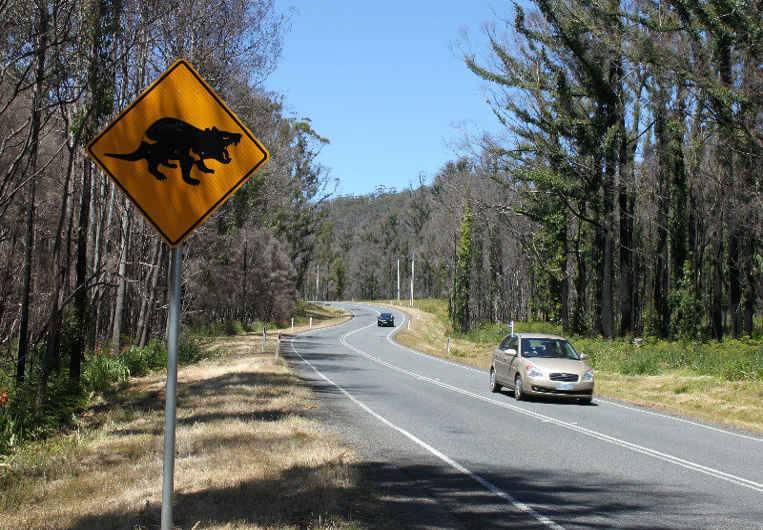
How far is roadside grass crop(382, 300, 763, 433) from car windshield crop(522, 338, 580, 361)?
224 centimetres

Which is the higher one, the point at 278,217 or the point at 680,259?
the point at 278,217

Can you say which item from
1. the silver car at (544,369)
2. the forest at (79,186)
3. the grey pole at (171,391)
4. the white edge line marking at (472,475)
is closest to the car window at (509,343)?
the silver car at (544,369)

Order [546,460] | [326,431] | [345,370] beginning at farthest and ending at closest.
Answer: [345,370] → [326,431] → [546,460]

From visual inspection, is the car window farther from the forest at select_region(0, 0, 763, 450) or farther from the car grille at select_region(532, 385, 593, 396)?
the forest at select_region(0, 0, 763, 450)

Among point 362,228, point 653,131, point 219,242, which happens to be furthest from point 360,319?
point 362,228

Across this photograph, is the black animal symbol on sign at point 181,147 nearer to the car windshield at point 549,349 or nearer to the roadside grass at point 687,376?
the roadside grass at point 687,376

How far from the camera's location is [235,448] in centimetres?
982

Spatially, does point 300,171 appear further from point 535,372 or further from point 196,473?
point 196,473

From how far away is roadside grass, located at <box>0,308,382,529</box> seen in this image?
673 cm

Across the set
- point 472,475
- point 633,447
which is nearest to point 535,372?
point 633,447

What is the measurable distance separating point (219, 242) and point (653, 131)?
2219 centimetres

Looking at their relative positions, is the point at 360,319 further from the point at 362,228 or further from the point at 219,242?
the point at 362,228

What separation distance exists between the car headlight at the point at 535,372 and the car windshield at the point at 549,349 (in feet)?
2.19

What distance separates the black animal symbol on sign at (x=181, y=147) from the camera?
4.74 meters
